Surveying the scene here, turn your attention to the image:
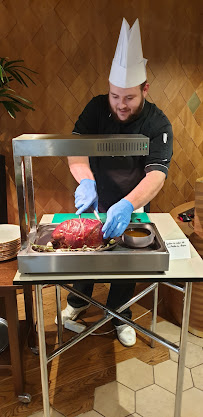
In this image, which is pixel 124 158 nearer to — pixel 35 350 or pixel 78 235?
pixel 78 235

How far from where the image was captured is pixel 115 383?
1980 mm

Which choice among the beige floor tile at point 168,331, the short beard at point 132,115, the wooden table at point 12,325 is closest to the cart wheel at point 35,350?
the wooden table at point 12,325

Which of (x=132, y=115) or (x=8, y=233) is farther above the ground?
(x=132, y=115)

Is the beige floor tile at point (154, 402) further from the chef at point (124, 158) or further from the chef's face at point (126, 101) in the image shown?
the chef's face at point (126, 101)

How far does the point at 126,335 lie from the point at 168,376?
0.39 metres

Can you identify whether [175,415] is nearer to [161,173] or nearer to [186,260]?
[186,260]

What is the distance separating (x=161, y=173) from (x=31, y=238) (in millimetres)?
884

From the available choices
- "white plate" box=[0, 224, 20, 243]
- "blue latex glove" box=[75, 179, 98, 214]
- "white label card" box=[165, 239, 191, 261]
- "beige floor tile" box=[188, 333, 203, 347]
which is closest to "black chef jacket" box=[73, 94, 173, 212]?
"blue latex glove" box=[75, 179, 98, 214]

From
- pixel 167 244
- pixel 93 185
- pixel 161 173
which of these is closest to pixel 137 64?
pixel 161 173

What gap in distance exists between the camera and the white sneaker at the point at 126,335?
2.28 m

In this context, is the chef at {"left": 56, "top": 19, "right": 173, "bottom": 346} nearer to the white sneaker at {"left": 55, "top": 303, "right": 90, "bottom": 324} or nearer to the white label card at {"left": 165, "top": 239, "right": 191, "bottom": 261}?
the white sneaker at {"left": 55, "top": 303, "right": 90, "bottom": 324}

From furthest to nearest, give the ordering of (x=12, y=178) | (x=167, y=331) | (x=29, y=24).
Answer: (x=12, y=178) < (x=29, y=24) < (x=167, y=331)

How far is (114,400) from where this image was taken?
1.86 meters

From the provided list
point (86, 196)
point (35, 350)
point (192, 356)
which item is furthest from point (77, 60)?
point (192, 356)
